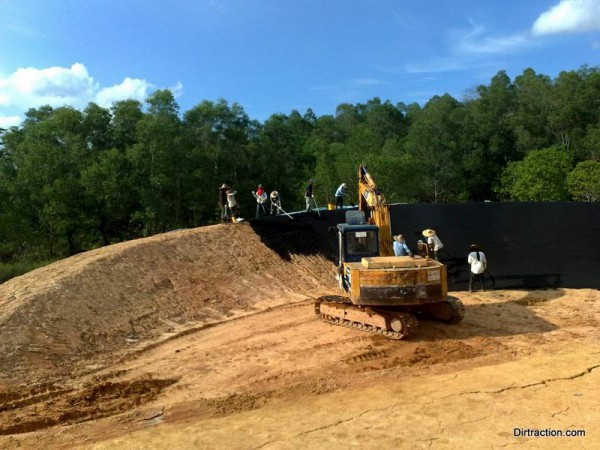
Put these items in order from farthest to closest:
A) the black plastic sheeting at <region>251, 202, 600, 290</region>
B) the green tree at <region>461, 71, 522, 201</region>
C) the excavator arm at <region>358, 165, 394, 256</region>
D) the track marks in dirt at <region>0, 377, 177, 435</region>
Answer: the green tree at <region>461, 71, 522, 201</region>, the black plastic sheeting at <region>251, 202, 600, 290</region>, the excavator arm at <region>358, 165, 394, 256</region>, the track marks in dirt at <region>0, 377, 177, 435</region>

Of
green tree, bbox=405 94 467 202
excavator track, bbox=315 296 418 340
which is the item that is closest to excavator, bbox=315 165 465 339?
excavator track, bbox=315 296 418 340

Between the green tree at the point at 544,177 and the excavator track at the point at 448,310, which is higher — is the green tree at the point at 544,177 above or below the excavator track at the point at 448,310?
above

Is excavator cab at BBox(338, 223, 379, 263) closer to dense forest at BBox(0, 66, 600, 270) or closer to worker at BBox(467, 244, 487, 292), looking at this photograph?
worker at BBox(467, 244, 487, 292)

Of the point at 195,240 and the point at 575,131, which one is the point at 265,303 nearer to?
the point at 195,240

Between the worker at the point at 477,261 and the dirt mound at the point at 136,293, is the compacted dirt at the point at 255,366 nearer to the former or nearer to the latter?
the dirt mound at the point at 136,293

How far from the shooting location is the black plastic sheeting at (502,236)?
1577 centimetres

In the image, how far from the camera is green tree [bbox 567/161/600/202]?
34.9 m

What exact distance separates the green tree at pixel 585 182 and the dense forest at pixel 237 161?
10 centimetres

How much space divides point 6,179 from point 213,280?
75.5 ft

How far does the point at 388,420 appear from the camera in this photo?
6.90 m

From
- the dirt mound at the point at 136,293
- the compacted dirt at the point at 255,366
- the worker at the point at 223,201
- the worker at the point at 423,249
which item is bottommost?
the compacted dirt at the point at 255,366

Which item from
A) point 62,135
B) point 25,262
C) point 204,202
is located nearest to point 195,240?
point 25,262

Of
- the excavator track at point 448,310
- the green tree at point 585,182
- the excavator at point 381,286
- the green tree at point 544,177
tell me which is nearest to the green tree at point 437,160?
the green tree at point 544,177

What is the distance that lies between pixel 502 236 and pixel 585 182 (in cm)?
2294
